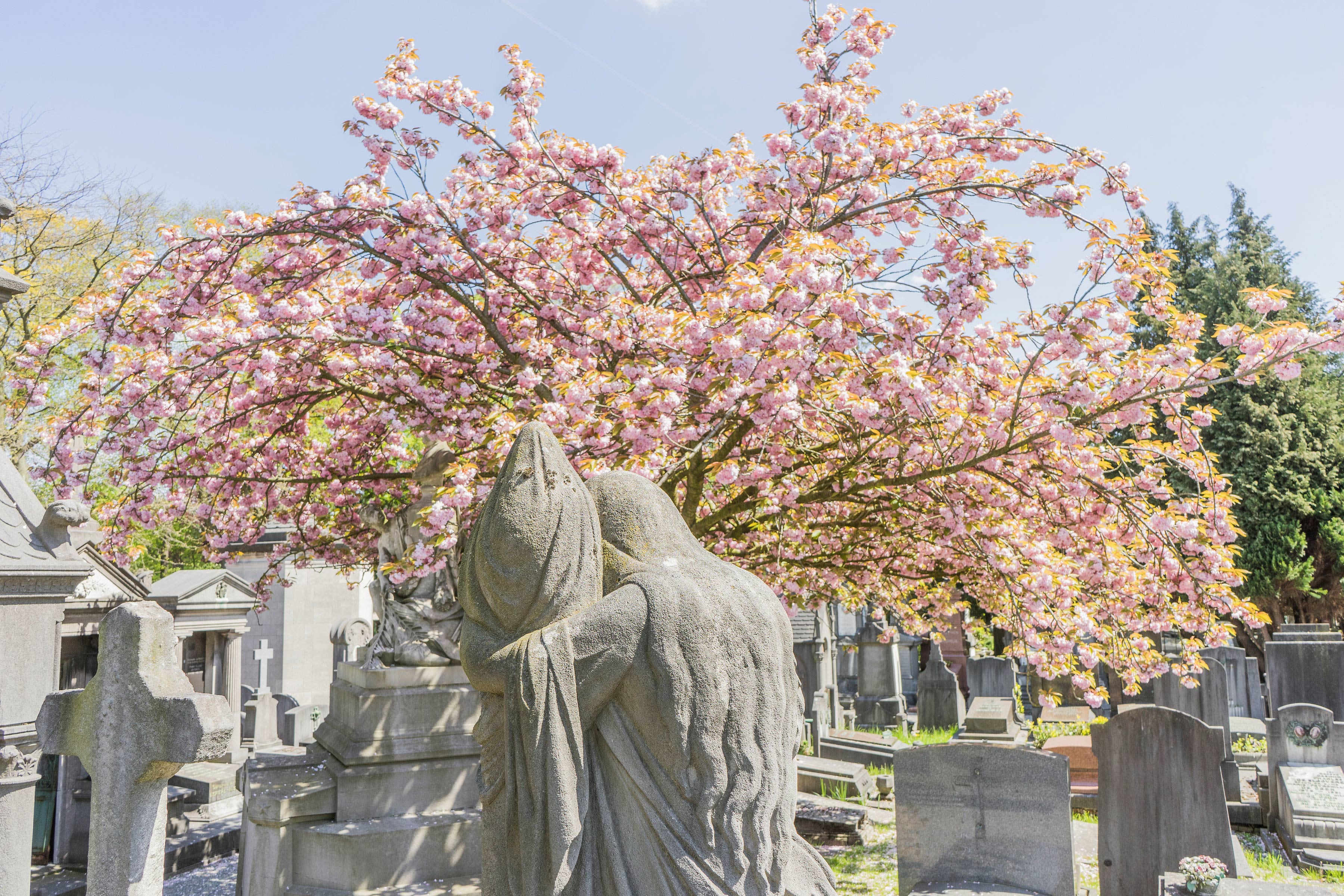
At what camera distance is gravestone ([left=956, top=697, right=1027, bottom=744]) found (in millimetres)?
12289

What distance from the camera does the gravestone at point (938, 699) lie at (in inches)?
629

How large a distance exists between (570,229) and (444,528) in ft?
9.50

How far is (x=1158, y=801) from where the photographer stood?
736cm

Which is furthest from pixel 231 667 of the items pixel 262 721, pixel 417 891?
pixel 417 891

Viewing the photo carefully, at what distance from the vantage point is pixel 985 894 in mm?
6352

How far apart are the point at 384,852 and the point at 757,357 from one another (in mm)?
3776

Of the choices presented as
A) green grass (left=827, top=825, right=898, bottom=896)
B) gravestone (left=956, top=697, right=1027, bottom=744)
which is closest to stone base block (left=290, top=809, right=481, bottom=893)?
green grass (left=827, top=825, right=898, bottom=896)

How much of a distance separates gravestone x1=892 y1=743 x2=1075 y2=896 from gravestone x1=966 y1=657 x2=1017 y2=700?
10917 mm

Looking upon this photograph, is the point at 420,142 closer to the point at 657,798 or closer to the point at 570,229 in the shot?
the point at 570,229

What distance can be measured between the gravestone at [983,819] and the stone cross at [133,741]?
517cm

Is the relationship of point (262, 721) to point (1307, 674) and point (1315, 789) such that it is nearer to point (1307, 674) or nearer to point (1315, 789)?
point (1315, 789)

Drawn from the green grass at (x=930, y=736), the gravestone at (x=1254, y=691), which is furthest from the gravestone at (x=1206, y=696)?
the gravestone at (x=1254, y=691)

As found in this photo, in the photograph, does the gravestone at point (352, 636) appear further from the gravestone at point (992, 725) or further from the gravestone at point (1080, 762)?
the gravestone at point (1080, 762)

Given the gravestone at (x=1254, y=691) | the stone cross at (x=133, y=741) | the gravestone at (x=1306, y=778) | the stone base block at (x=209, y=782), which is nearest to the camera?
the stone cross at (x=133, y=741)
